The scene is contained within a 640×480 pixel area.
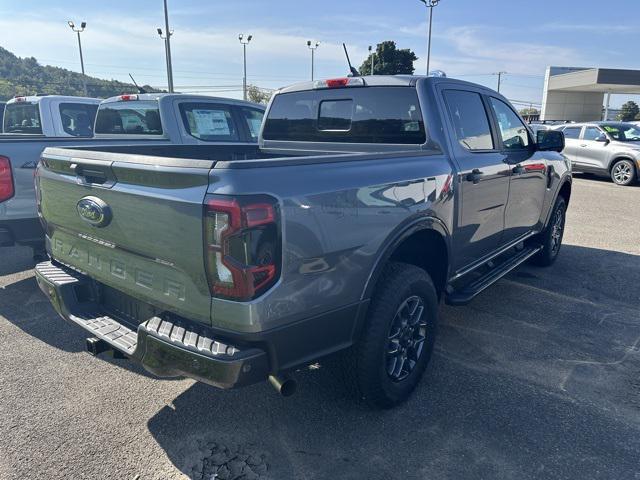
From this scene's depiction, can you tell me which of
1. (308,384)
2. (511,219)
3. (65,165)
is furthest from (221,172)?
(511,219)

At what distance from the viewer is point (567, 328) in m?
4.15

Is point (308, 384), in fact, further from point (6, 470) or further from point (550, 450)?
Result: point (6, 470)

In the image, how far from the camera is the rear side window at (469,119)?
11.8 feet

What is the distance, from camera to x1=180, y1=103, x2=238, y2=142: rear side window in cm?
623

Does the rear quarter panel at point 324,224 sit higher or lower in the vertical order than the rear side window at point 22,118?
lower

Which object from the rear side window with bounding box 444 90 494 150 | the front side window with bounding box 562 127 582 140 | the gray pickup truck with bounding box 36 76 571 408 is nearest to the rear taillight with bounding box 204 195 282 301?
the gray pickup truck with bounding box 36 76 571 408

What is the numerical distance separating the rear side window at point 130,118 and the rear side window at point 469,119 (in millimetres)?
3923

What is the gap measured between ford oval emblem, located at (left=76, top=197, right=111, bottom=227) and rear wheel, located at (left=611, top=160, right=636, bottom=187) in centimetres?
1369

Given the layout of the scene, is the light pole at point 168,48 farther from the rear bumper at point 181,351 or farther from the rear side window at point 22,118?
the rear bumper at point 181,351

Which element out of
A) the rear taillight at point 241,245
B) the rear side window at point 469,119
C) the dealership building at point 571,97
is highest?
the dealership building at point 571,97

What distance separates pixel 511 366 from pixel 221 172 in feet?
8.66

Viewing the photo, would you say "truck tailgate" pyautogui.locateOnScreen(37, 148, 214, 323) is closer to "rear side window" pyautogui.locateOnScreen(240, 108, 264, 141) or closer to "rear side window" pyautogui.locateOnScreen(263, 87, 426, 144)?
"rear side window" pyautogui.locateOnScreen(263, 87, 426, 144)

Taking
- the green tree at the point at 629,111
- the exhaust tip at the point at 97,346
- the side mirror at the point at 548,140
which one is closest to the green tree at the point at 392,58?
the green tree at the point at 629,111

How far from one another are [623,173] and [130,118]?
40.3 feet
